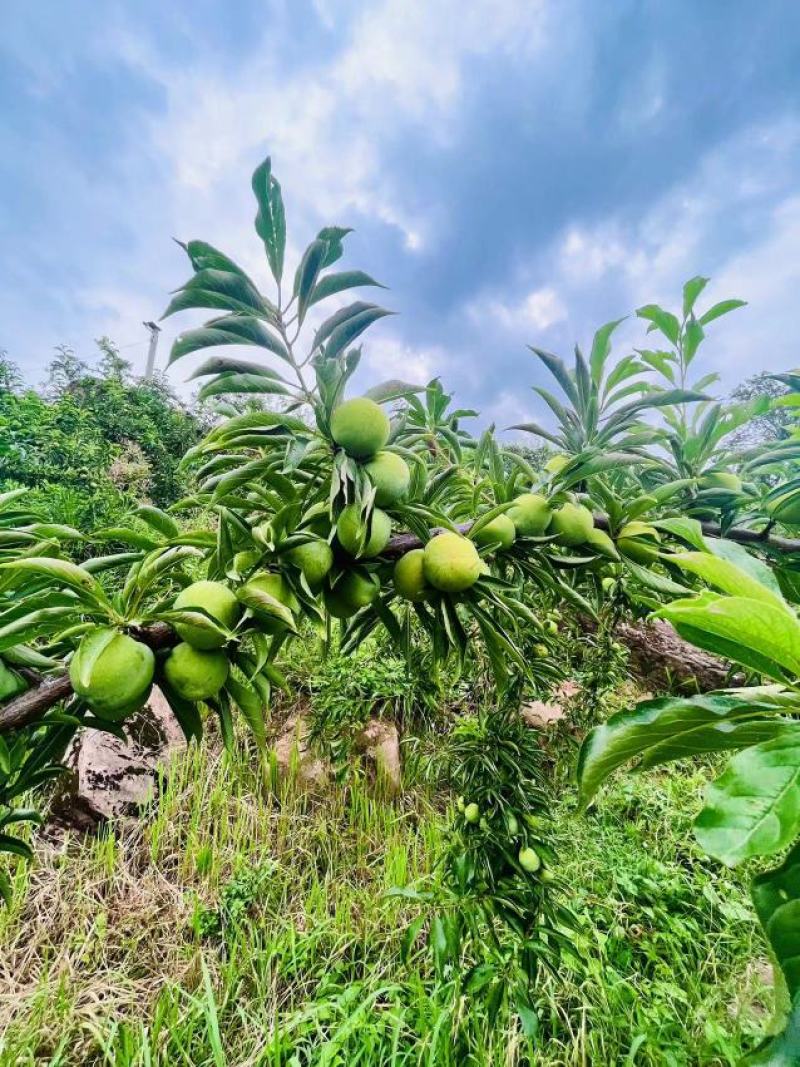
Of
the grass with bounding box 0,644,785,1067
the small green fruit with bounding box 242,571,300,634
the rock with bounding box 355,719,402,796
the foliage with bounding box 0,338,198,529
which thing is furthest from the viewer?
the foliage with bounding box 0,338,198,529

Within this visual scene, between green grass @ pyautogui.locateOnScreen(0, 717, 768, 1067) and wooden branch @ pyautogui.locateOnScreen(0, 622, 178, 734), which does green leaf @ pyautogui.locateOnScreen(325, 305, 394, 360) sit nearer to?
wooden branch @ pyautogui.locateOnScreen(0, 622, 178, 734)

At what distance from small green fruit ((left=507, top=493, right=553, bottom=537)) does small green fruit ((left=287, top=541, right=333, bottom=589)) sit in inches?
11.4

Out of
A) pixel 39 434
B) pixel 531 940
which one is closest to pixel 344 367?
pixel 531 940

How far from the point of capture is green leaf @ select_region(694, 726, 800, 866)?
0.28m

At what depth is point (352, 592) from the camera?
0.58 metres

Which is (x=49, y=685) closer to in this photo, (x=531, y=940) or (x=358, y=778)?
(x=531, y=940)

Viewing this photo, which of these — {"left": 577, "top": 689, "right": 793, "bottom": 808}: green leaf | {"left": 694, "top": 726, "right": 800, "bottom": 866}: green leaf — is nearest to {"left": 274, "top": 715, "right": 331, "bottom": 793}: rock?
{"left": 577, "top": 689, "right": 793, "bottom": 808}: green leaf

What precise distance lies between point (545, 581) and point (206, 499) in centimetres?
48

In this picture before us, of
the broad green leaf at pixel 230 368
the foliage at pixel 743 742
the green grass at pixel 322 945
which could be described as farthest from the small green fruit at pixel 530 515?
the green grass at pixel 322 945

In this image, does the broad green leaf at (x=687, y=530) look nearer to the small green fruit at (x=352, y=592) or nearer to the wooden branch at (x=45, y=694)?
the small green fruit at (x=352, y=592)

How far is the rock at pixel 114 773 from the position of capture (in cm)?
253

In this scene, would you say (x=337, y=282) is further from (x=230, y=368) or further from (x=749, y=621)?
(x=749, y=621)

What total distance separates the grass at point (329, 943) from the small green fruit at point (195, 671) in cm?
112

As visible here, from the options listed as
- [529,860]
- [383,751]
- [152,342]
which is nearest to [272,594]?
[529,860]
